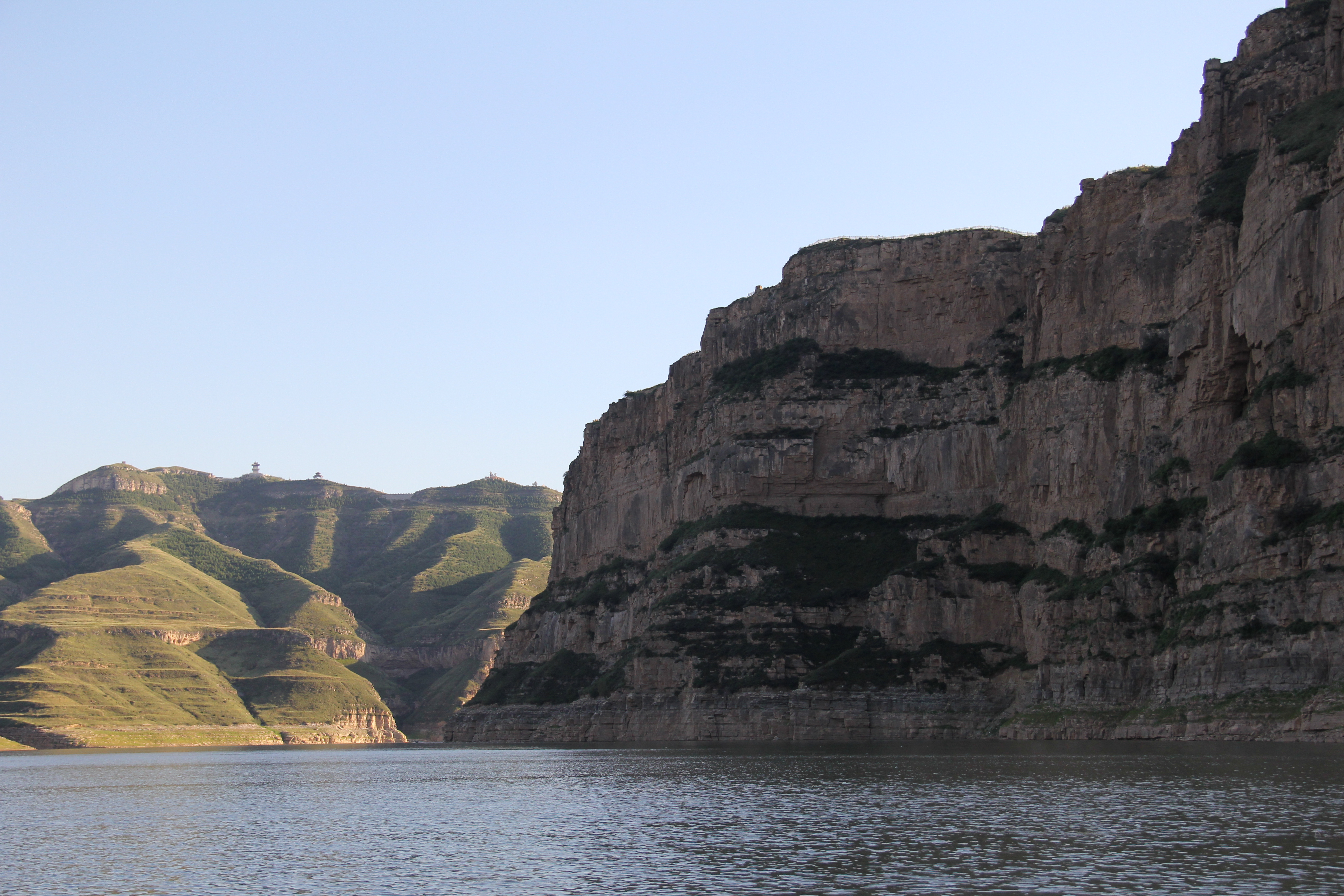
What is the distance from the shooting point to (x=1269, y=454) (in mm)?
104312

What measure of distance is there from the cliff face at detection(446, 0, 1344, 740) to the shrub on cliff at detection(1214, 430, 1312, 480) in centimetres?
26

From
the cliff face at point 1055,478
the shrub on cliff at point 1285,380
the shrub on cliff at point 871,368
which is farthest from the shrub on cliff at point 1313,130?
the shrub on cliff at point 871,368

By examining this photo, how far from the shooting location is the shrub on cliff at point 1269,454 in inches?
4018

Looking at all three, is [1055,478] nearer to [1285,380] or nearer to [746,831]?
[1285,380]

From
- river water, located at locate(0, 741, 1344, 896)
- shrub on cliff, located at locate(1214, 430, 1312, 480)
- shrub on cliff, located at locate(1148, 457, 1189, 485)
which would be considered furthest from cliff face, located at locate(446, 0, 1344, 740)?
river water, located at locate(0, 741, 1344, 896)

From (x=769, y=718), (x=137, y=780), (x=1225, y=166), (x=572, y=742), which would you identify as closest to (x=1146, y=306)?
(x=1225, y=166)

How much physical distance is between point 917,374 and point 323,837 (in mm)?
128311

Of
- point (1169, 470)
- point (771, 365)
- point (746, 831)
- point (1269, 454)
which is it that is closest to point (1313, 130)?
point (1269, 454)

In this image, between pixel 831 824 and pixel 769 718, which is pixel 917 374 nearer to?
pixel 769 718

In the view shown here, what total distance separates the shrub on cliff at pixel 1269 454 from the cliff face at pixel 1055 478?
26 cm

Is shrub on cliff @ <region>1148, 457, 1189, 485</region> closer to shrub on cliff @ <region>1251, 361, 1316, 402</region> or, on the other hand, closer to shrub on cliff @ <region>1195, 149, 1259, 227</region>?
shrub on cliff @ <region>1251, 361, 1316, 402</region>

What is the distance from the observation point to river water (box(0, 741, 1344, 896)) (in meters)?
46.8

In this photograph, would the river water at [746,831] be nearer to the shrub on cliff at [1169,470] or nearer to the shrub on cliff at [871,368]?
the shrub on cliff at [1169,470]

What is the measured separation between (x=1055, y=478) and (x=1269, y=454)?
4612 cm
